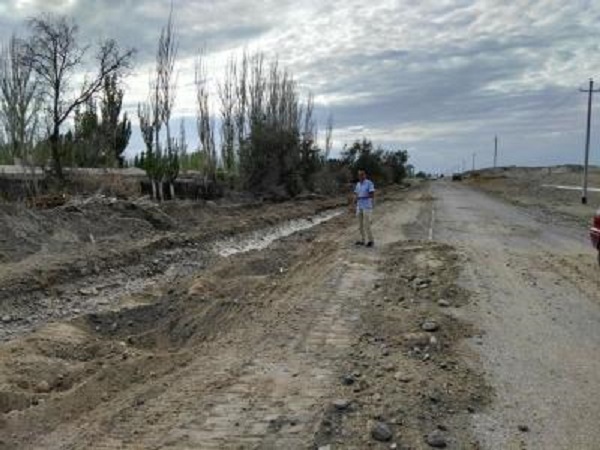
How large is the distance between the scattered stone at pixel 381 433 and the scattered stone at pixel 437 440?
288 mm

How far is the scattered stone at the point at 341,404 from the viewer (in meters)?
5.93

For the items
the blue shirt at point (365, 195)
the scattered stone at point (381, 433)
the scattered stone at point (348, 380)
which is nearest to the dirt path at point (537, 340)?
the scattered stone at point (381, 433)

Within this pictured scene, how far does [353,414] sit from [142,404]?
5.96 ft

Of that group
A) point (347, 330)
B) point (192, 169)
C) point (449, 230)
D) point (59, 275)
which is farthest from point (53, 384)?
point (192, 169)

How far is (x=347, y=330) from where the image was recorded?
348 inches

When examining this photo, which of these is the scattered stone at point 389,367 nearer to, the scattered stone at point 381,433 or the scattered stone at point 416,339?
the scattered stone at point 416,339

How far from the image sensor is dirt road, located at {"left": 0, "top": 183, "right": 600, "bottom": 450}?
5.60 meters

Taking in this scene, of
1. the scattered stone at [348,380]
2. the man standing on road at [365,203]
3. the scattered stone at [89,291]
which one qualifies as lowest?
the scattered stone at [89,291]

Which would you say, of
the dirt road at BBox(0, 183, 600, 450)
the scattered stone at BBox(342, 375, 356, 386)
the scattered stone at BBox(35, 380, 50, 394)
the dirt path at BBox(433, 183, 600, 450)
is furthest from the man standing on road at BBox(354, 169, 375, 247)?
the scattered stone at BBox(342, 375, 356, 386)

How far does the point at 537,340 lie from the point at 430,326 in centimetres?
122

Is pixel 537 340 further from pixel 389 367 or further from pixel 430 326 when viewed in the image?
pixel 389 367

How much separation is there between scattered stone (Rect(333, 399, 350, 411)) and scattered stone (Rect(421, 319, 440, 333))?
9.14 ft

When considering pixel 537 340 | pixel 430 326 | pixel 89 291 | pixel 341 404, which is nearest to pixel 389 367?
pixel 341 404

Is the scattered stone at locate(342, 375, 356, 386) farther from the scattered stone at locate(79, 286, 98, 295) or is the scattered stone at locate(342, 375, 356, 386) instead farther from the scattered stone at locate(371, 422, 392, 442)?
the scattered stone at locate(79, 286, 98, 295)
